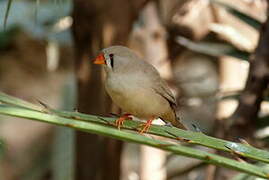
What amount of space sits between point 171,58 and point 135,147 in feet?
7.52

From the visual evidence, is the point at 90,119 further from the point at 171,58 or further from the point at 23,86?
the point at 23,86

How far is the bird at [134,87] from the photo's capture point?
2248 mm


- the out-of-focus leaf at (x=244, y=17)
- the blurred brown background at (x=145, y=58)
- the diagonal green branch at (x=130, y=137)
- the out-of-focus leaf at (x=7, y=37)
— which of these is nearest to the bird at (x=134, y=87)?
the blurred brown background at (x=145, y=58)

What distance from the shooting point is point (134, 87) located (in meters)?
2.26

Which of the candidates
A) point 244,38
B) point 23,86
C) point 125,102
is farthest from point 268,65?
point 23,86

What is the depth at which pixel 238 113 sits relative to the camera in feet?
10.8

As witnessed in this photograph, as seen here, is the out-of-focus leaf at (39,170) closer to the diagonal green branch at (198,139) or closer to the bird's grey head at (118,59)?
Answer: the bird's grey head at (118,59)

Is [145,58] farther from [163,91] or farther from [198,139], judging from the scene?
[198,139]

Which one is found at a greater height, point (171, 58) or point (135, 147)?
point (171, 58)

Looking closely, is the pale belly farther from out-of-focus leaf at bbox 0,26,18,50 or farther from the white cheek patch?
out-of-focus leaf at bbox 0,26,18,50

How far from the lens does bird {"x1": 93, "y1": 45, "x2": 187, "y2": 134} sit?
2.25m

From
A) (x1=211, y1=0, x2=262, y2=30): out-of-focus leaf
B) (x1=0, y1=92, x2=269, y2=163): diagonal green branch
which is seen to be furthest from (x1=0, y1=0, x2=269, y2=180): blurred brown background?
(x1=0, y1=92, x2=269, y2=163): diagonal green branch

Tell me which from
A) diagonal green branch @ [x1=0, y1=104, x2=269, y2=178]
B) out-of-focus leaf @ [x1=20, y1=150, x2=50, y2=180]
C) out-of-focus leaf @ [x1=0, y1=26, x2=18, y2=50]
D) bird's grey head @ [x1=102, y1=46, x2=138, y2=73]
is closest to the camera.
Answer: diagonal green branch @ [x1=0, y1=104, x2=269, y2=178]

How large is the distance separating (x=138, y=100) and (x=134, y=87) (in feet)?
0.15
